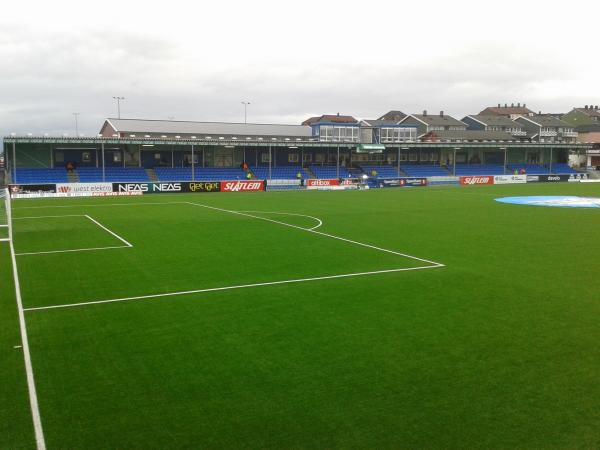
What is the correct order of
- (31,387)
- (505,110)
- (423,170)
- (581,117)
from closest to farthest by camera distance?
(31,387) < (423,170) < (581,117) < (505,110)

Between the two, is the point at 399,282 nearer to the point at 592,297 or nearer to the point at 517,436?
the point at 592,297

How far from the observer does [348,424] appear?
593cm

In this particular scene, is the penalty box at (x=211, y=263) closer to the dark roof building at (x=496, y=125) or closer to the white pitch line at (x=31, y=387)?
the white pitch line at (x=31, y=387)

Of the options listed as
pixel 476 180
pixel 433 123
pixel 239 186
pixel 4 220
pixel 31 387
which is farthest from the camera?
pixel 433 123

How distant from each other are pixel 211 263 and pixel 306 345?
7367 mm

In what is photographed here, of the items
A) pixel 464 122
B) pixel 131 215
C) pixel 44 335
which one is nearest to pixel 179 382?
pixel 44 335

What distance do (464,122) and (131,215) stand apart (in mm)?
86676

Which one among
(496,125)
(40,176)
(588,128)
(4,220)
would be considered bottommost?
(4,220)

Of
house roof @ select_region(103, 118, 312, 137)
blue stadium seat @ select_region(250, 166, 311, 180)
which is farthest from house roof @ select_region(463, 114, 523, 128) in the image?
blue stadium seat @ select_region(250, 166, 311, 180)

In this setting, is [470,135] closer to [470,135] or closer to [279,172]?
[470,135]

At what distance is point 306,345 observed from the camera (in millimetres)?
8508

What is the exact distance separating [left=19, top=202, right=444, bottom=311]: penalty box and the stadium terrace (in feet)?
102

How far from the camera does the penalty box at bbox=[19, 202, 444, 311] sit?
12.3m

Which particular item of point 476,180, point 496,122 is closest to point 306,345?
point 476,180
